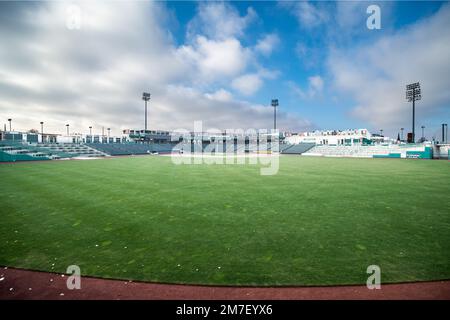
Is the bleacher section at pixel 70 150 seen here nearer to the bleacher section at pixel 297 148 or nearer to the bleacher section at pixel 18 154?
the bleacher section at pixel 18 154

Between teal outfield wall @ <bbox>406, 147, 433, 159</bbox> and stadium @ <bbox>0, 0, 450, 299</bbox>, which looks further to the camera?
teal outfield wall @ <bbox>406, 147, 433, 159</bbox>

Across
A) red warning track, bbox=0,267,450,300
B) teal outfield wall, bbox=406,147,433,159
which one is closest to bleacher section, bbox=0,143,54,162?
red warning track, bbox=0,267,450,300

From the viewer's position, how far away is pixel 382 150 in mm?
49875

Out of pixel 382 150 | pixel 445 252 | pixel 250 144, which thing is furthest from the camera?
pixel 250 144

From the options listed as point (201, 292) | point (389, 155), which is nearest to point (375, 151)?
point (389, 155)

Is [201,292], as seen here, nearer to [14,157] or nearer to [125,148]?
[14,157]

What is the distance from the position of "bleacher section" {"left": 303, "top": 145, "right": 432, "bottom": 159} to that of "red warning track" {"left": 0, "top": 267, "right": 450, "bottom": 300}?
53.4 metres

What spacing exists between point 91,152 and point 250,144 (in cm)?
4842

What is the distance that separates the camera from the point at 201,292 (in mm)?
3818

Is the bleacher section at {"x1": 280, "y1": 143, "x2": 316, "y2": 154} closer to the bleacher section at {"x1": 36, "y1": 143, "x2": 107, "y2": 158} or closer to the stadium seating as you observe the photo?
the stadium seating

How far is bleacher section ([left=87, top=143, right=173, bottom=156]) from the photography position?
184ft

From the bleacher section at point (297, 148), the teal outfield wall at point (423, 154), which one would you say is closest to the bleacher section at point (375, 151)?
the teal outfield wall at point (423, 154)
